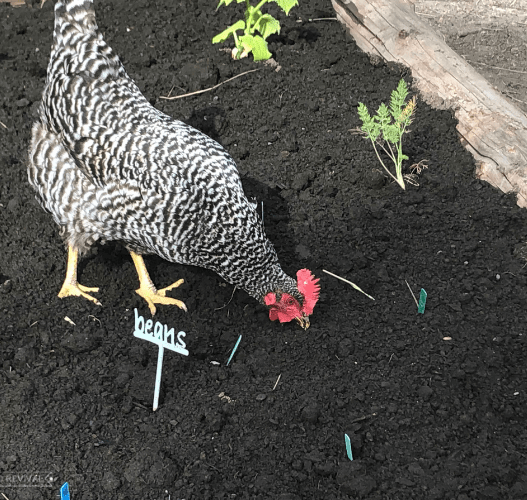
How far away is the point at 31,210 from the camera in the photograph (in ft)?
13.9

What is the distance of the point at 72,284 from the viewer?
12.3 ft

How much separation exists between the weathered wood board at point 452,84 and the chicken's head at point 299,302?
5.75ft

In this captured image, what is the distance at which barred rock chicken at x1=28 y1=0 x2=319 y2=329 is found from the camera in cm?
323

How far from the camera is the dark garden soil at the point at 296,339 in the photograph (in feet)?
8.97

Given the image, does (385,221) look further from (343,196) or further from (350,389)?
(350,389)

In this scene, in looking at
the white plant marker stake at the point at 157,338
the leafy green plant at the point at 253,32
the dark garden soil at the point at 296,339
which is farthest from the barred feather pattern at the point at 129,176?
the leafy green plant at the point at 253,32

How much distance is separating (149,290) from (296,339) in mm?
989

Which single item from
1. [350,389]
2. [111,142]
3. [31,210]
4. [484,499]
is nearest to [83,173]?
[111,142]

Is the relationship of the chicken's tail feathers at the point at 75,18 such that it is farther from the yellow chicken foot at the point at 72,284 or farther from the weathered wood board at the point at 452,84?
the weathered wood board at the point at 452,84

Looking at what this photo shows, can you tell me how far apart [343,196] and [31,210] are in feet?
7.13

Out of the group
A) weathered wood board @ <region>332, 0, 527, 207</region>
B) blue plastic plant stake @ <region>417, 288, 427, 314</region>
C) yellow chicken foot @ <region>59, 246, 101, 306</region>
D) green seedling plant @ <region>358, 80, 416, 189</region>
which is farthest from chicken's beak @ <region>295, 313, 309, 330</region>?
weathered wood board @ <region>332, 0, 527, 207</region>

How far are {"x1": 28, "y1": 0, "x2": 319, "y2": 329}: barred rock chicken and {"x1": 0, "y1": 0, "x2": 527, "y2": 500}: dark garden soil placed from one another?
10.9 inches

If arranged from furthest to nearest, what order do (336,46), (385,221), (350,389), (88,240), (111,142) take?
(336,46) < (385,221) < (88,240) < (111,142) < (350,389)

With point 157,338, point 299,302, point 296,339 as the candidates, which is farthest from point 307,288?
point 157,338
